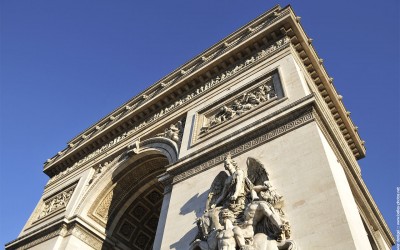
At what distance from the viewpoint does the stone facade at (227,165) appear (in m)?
5.77

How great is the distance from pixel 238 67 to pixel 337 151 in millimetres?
3950

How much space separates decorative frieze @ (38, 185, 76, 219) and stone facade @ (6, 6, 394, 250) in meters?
0.09

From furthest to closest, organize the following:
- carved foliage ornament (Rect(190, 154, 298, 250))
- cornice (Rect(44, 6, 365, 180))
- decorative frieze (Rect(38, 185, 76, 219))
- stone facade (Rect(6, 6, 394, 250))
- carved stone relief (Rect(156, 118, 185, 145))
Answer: decorative frieze (Rect(38, 185, 76, 219)) < carved stone relief (Rect(156, 118, 185, 145)) < cornice (Rect(44, 6, 365, 180)) < stone facade (Rect(6, 6, 394, 250)) < carved foliage ornament (Rect(190, 154, 298, 250))

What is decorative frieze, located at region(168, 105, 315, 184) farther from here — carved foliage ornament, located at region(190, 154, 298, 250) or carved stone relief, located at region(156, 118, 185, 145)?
carved stone relief, located at region(156, 118, 185, 145)

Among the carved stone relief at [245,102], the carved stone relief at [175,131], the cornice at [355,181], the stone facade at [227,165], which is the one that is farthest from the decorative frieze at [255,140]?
the carved stone relief at [175,131]

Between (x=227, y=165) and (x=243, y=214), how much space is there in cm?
125

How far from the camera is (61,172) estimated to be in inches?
582

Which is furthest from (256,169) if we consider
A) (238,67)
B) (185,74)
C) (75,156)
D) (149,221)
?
(75,156)

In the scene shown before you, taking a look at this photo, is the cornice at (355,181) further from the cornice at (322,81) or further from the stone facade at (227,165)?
the cornice at (322,81)

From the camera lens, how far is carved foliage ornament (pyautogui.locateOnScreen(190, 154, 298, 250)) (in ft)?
17.9

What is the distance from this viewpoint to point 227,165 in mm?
7156

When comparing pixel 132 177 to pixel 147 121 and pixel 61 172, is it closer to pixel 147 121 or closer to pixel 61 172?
pixel 147 121

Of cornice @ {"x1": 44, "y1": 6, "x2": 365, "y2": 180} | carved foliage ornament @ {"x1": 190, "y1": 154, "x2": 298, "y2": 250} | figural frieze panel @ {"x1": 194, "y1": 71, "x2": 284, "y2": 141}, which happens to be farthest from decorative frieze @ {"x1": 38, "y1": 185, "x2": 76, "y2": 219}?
carved foliage ornament @ {"x1": 190, "y1": 154, "x2": 298, "y2": 250}

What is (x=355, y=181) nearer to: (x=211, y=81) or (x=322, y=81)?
(x=322, y=81)
